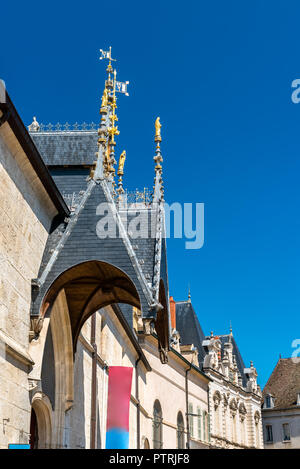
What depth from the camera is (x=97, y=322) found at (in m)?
17.9

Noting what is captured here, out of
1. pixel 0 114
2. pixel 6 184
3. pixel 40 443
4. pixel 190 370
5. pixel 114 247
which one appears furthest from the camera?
pixel 190 370

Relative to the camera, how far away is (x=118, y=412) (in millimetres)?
17938

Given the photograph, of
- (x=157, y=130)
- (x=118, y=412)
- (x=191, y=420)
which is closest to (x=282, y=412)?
(x=191, y=420)

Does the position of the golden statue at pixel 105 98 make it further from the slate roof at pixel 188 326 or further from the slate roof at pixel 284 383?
the slate roof at pixel 284 383

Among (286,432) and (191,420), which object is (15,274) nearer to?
(191,420)

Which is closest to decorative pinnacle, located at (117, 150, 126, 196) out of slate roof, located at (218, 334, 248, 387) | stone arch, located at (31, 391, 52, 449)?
stone arch, located at (31, 391, 52, 449)

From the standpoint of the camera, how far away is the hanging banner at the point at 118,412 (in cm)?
1762

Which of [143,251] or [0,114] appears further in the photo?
[143,251]

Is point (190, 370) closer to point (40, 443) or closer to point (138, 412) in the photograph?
point (138, 412)

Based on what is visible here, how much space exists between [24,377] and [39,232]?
8.76ft

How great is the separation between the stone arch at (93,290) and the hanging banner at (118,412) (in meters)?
5.21

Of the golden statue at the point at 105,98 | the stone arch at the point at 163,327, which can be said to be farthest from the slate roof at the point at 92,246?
the golden statue at the point at 105,98

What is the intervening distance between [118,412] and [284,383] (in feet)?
166
